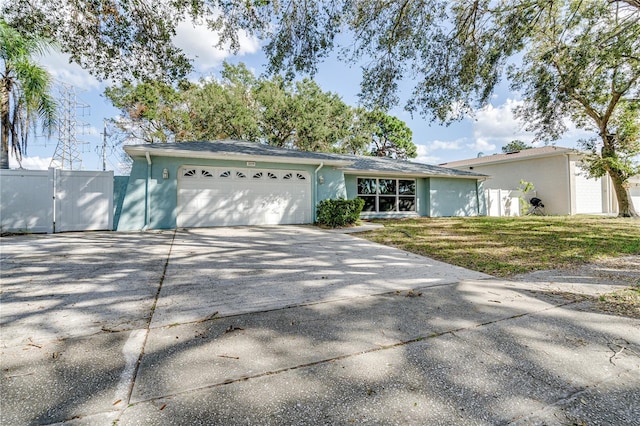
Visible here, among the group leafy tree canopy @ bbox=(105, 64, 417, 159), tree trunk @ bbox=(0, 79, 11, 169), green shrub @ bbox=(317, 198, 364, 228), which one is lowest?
green shrub @ bbox=(317, 198, 364, 228)

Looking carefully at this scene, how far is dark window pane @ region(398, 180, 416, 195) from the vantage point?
1409 cm

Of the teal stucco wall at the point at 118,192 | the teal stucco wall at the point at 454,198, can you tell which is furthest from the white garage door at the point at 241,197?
the teal stucco wall at the point at 454,198

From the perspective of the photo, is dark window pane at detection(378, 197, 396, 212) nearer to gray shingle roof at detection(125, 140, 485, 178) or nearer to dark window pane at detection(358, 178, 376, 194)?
dark window pane at detection(358, 178, 376, 194)

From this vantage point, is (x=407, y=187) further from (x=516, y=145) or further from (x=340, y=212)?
(x=516, y=145)

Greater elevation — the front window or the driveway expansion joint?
the front window

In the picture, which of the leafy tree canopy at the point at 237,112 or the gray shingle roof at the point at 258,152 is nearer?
the gray shingle roof at the point at 258,152

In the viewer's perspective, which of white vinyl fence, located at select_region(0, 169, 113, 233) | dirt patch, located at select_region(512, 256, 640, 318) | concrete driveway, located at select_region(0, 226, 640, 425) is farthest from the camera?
white vinyl fence, located at select_region(0, 169, 113, 233)

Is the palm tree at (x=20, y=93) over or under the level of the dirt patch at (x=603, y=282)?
over

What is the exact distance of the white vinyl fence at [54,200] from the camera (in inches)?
316

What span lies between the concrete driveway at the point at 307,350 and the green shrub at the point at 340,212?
588 cm

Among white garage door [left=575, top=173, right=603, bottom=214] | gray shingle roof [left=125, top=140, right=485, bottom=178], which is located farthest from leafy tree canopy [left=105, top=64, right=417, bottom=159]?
white garage door [left=575, top=173, right=603, bottom=214]

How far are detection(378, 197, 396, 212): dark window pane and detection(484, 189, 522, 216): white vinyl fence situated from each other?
6025 mm

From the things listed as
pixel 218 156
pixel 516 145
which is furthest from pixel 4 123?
pixel 516 145

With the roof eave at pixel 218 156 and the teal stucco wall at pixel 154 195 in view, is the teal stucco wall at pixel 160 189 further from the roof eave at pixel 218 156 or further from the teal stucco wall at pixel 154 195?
the roof eave at pixel 218 156
